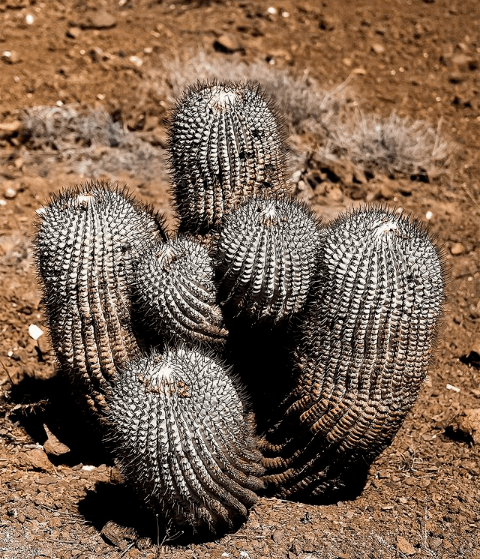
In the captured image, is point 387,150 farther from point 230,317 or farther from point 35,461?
point 35,461

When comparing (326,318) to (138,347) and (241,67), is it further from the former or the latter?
(241,67)

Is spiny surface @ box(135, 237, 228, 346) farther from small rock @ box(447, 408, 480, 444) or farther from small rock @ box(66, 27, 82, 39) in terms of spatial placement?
small rock @ box(66, 27, 82, 39)

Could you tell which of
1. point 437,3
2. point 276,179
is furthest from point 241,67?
point 276,179

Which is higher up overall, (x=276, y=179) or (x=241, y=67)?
(x=276, y=179)

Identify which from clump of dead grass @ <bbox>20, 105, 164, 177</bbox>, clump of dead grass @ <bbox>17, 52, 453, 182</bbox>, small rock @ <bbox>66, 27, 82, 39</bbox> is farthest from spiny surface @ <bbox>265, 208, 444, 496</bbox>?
small rock @ <bbox>66, 27, 82, 39</bbox>

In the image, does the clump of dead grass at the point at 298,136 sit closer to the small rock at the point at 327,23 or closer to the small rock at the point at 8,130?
the small rock at the point at 8,130

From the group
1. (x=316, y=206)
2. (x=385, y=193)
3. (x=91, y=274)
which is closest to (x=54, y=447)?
(x=91, y=274)
